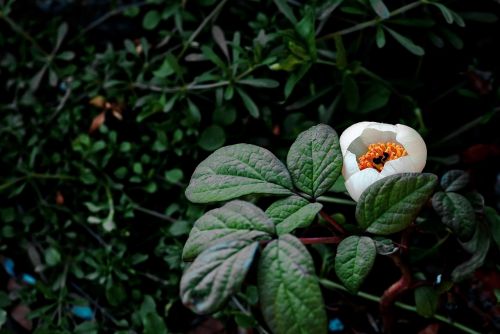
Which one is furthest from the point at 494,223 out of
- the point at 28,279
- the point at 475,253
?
the point at 28,279

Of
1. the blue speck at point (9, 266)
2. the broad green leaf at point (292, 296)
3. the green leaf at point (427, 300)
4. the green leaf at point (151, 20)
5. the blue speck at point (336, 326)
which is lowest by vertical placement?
the blue speck at point (336, 326)

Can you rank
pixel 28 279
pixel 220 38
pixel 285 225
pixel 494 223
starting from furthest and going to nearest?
1. pixel 28 279
2. pixel 220 38
3. pixel 494 223
4. pixel 285 225

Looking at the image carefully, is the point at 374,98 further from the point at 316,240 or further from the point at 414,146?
the point at 316,240

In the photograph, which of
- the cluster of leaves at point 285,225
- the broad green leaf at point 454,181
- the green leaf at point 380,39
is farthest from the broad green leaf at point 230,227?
the green leaf at point 380,39

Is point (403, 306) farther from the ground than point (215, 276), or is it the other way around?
point (215, 276)

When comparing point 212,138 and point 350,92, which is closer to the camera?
point 350,92

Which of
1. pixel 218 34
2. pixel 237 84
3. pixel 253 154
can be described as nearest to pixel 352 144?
pixel 253 154

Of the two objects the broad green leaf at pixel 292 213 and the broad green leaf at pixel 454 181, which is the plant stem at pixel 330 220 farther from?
the broad green leaf at pixel 454 181
